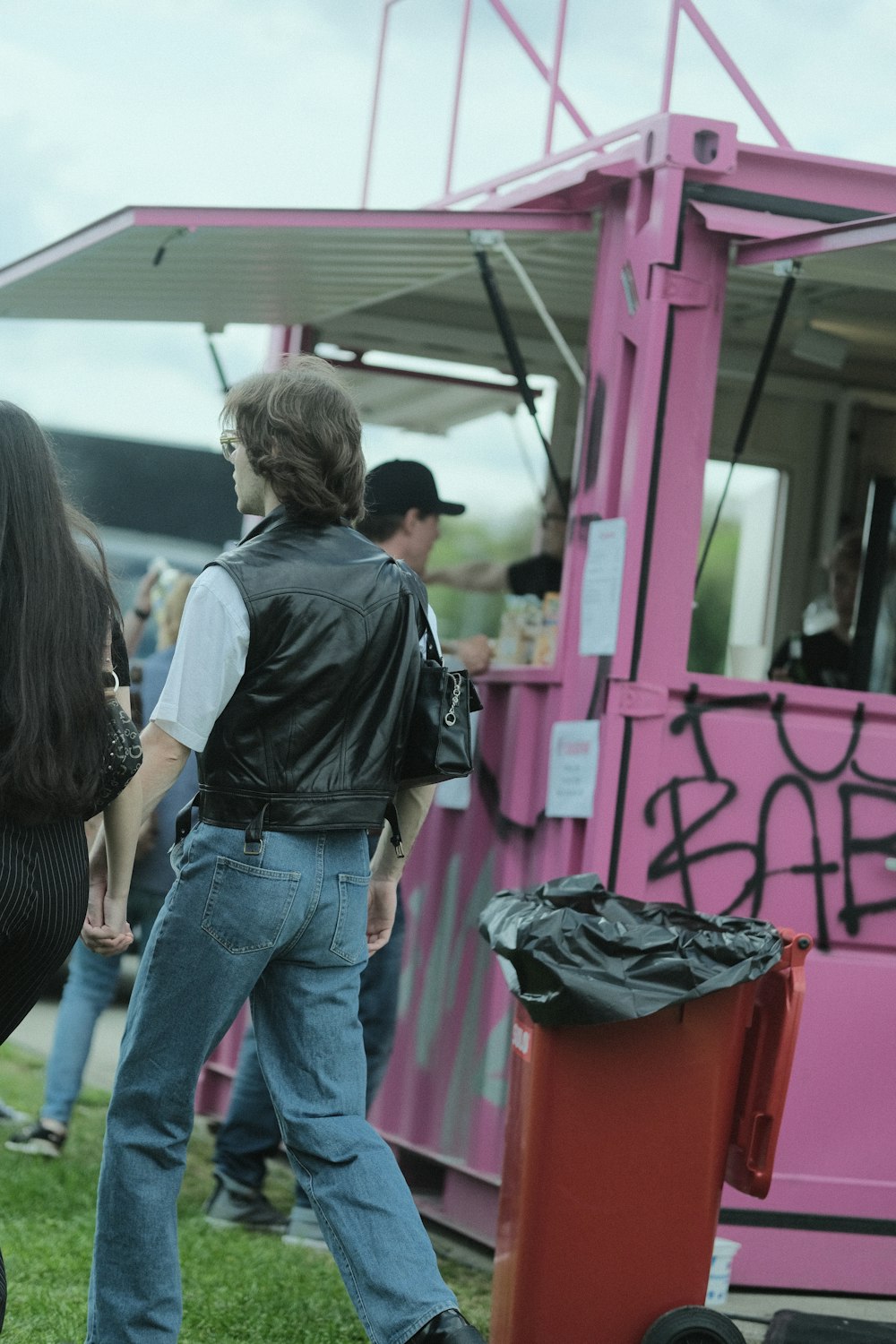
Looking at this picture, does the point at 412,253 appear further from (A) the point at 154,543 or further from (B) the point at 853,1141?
(A) the point at 154,543

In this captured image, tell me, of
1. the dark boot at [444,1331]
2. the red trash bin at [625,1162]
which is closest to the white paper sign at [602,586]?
the red trash bin at [625,1162]

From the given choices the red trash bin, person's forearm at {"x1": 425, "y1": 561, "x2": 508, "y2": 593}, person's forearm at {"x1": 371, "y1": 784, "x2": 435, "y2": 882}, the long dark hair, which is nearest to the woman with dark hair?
the long dark hair

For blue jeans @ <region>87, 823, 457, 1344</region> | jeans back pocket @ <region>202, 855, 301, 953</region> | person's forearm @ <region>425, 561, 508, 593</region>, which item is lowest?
blue jeans @ <region>87, 823, 457, 1344</region>

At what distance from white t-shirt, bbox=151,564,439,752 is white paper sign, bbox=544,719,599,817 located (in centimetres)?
182

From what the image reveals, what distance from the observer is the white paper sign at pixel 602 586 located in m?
5.12

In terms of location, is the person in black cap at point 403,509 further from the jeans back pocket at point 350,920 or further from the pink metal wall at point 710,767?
the jeans back pocket at point 350,920

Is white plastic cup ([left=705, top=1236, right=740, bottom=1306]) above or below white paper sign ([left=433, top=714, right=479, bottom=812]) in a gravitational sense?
below

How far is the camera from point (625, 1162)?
4.00 meters

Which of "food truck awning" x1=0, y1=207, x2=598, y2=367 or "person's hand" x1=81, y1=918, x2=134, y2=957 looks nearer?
"person's hand" x1=81, y1=918, x2=134, y2=957

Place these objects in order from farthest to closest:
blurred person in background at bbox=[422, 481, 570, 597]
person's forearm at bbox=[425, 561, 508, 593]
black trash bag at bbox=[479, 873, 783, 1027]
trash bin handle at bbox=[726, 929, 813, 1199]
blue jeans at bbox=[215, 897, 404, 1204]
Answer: person's forearm at bbox=[425, 561, 508, 593] < blurred person in background at bbox=[422, 481, 570, 597] < blue jeans at bbox=[215, 897, 404, 1204] < trash bin handle at bbox=[726, 929, 813, 1199] < black trash bag at bbox=[479, 873, 783, 1027]

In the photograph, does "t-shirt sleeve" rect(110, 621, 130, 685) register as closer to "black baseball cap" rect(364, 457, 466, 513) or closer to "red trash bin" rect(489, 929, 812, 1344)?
"red trash bin" rect(489, 929, 812, 1344)

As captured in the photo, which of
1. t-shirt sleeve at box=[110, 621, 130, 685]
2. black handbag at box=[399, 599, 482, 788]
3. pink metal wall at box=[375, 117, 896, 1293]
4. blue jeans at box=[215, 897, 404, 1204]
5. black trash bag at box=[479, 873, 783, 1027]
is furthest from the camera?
blue jeans at box=[215, 897, 404, 1204]

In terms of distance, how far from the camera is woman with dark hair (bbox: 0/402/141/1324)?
2.98 m

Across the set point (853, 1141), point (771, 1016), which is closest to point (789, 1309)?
point (853, 1141)
